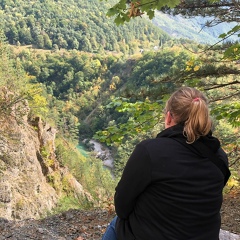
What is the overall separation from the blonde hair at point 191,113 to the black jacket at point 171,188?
4cm

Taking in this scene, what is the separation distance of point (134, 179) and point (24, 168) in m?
14.5

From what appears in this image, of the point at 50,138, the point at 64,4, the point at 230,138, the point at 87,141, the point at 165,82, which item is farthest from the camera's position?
the point at 64,4

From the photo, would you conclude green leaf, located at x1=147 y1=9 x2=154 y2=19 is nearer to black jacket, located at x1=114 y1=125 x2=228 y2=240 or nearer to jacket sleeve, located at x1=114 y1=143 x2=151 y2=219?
black jacket, located at x1=114 y1=125 x2=228 y2=240

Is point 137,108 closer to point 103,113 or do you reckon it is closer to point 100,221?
point 100,221

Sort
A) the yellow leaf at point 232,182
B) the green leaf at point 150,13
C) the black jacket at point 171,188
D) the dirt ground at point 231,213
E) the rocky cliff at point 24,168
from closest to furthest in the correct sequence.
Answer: the black jacket at point 171,188 → the green leaf at point 150,13 → the dirt ground at point 231,213 → the yellow leaf at point 232,182 → the rocky cliff at point 24,168

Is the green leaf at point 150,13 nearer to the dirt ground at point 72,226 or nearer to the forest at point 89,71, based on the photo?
the forest at point 89,71

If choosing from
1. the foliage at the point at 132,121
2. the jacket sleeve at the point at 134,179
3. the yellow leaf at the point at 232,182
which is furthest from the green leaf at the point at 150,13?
the yellow leaf at the point at 232,182

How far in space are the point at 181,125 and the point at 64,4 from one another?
156388 millimetres

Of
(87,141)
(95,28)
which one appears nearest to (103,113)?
(87,141)

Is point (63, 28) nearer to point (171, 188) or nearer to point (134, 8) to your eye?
point (134, 8)

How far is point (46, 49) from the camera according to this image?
113 m

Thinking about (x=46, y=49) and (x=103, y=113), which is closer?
(x=103, y=113)

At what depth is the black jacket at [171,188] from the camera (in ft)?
4.09

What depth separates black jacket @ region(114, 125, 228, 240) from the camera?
1.25 metres
